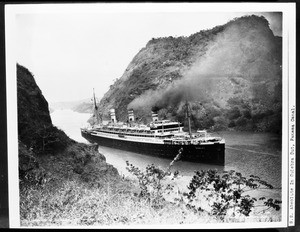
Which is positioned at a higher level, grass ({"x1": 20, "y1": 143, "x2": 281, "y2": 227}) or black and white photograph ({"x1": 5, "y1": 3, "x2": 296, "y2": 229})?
black and white photograph ({"x1": 5, "y1": 3, "x2": 296, "y2": 229})

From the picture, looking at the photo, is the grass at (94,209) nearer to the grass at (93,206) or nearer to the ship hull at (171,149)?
the grass at (93,206)

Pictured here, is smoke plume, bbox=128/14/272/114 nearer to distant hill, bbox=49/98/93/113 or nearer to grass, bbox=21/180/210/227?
distant hill, bbox=49/98/93/113

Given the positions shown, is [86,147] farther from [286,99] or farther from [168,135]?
[286,99]

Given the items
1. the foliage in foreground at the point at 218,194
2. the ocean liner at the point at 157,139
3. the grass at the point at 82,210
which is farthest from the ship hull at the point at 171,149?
the grass at the point at 82,210

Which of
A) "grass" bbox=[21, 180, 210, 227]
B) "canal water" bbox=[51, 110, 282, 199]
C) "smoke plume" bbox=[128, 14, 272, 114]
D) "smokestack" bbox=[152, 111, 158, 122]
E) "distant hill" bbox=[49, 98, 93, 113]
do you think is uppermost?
"smoke plume" bbox=[128, 14, 272, 114]

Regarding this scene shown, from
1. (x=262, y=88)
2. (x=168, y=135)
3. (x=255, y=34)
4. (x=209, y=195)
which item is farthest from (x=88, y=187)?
(x=255, y=34)

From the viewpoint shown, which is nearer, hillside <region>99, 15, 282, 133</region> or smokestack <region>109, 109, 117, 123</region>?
hillside <region>99, 15, 282, 133</region>

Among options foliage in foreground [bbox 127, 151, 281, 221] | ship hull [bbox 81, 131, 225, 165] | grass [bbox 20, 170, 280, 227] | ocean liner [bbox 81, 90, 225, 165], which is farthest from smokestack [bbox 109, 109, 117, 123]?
grass [bbox 20, 170, 280, 227]
